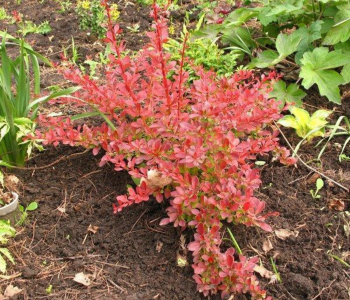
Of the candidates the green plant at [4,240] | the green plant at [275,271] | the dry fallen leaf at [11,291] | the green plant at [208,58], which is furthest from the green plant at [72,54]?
the green plant at [275,271]

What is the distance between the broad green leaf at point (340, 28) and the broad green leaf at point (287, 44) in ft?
0.71

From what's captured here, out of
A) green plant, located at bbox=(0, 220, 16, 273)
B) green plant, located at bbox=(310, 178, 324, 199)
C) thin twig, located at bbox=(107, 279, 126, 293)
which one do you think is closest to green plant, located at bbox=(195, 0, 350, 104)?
green plant, located at bbox=(310, 178, 324, 199)

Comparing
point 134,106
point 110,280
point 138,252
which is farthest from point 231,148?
point 110,280

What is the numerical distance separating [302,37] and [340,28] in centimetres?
25

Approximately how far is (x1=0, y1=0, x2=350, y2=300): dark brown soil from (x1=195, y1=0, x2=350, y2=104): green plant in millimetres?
537

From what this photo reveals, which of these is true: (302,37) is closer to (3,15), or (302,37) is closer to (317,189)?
(317,189)

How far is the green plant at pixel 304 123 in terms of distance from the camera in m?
2.79

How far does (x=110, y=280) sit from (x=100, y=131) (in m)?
0.77

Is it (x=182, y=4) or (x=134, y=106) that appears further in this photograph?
(x=182, y=4)

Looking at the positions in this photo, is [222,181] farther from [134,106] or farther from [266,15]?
[266,15]

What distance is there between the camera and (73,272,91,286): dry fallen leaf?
205 centimetres

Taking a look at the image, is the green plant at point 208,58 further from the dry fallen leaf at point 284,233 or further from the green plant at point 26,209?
the green plant at point 26,209

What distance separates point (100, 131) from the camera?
2395 mm

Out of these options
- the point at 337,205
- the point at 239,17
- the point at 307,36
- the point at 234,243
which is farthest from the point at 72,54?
the point at 337,205
